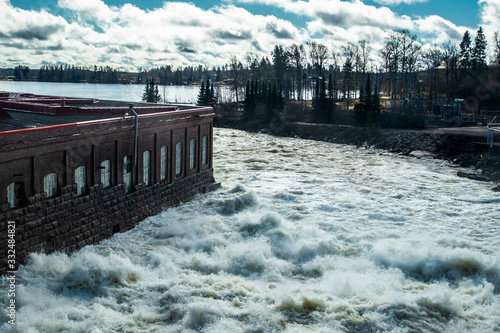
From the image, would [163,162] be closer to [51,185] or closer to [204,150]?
[204,150]

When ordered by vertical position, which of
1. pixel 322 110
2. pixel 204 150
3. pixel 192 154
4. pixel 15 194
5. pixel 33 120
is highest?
pixel 322 110

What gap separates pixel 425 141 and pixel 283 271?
38555mm

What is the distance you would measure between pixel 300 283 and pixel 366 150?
39341 mm

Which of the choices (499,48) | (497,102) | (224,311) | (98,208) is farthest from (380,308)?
(499,48)

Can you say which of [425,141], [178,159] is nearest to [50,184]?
[178,159]

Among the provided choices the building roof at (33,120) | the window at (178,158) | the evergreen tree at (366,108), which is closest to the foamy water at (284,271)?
the window at (178,158)

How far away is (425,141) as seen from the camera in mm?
51125

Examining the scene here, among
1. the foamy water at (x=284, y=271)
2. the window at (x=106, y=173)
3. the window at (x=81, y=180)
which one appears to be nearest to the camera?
the foamy water at (x=284, y=271)

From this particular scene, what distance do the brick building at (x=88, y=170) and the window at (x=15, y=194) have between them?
0.03m

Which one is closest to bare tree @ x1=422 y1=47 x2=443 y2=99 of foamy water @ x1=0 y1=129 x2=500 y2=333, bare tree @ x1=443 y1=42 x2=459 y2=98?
bare tree @ x1=443 y1=42 x2=459 y2=98

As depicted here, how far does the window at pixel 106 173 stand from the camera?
19922 mm

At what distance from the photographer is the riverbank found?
131 feet

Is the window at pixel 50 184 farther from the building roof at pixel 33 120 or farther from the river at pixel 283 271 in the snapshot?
the building roof at pixel 33 120

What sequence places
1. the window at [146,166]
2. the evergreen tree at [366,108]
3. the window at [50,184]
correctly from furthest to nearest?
1. the evergreen tree at [366,108]
2. the window at [146,166]
3. the window at [50,184]
